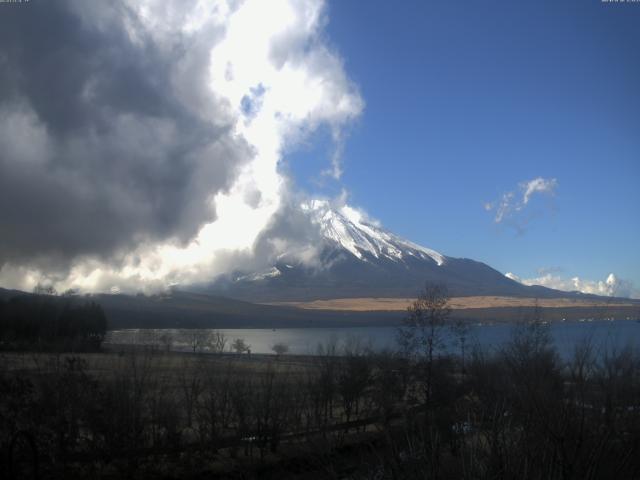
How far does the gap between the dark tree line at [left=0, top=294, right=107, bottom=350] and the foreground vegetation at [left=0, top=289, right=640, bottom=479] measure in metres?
29.8

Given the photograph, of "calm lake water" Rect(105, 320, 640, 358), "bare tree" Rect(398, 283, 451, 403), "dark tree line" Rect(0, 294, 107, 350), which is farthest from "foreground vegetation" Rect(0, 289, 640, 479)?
"dark tree line" Rect(0, 294, 107, 350)

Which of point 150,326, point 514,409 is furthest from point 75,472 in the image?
point 150,326

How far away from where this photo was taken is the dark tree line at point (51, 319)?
2803 inches

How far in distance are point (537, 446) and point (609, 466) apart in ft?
3.87

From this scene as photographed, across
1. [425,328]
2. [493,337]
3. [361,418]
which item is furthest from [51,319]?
[493,337]

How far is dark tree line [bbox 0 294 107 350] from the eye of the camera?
71.2 metres

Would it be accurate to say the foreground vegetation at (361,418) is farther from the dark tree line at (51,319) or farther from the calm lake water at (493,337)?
the dark tree line at (51,319)

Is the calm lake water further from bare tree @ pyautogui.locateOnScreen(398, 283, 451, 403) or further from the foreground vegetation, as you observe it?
bare tree @ pyautogui.locateOnScreen(398, 283, 451, 403)

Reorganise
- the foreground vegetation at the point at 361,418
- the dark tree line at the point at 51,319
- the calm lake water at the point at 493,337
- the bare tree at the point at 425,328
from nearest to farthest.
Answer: the foreground vegetation at the point at 361,418
the calm lake water at the point at 493,337
the bare tree at the point at 425,328
the dark tree line at the point at 51,319

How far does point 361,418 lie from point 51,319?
2381 inches

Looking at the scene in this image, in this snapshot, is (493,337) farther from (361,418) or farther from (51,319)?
(51,319)

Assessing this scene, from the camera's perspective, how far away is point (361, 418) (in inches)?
1446

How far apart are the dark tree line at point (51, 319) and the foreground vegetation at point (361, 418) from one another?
29.8 metres

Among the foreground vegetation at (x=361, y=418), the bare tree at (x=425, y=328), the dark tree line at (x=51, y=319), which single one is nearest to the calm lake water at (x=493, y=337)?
the foreground vegetation at (x=361, y=418)
